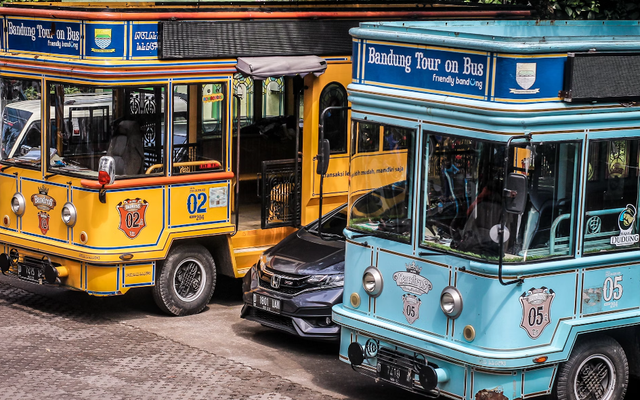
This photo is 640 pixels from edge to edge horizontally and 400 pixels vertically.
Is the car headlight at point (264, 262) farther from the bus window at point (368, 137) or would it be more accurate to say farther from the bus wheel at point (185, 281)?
the bus window at point (368, 137)

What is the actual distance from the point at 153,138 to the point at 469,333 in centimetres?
483

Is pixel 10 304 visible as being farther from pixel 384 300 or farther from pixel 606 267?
pixel 606 267

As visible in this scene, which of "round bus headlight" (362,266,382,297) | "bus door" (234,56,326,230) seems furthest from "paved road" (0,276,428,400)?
"bus door" (234,56,326,230)

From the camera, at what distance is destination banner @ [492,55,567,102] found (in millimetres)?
7543

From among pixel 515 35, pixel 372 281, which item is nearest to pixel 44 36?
pixel 372 281

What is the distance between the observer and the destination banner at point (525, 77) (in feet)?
24.7

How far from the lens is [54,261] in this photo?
1154 centimetres

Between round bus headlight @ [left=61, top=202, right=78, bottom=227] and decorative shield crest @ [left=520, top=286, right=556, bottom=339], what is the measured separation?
17.3 ft

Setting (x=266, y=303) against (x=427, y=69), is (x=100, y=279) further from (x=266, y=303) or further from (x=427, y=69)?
(x=427, y=69)

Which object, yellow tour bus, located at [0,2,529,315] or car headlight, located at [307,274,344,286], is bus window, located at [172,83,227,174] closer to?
yellow tour bus, located at [0,2,529,315]

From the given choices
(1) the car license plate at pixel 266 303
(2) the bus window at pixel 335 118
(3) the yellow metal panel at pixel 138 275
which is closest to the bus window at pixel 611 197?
(1) the car license plate at pixel 266 303

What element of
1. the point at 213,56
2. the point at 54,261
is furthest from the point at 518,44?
the point at 54,261

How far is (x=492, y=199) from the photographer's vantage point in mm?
7816

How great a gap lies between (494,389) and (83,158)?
545cm
